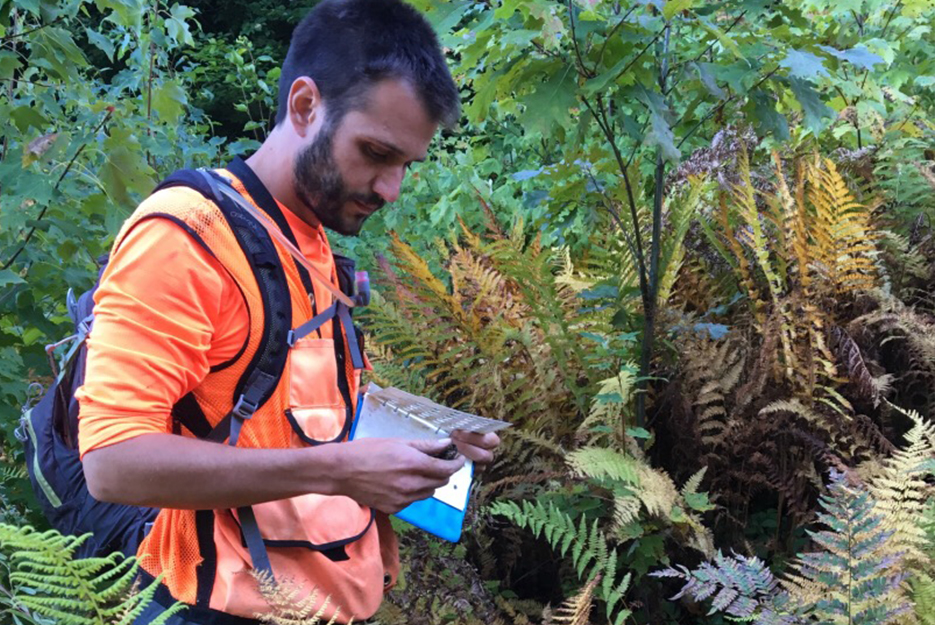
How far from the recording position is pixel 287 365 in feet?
5.60

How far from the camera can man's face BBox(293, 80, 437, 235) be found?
184 centimetres

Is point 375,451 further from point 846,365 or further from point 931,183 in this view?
point 931,183

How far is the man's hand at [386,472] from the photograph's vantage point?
1.62 meters

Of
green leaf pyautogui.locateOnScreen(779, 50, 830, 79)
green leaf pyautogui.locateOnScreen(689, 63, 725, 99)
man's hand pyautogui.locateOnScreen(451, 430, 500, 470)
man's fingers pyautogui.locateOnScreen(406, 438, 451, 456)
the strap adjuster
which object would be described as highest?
green leaf pyautogui.locateOnScreen(779, 50, 830, 79)

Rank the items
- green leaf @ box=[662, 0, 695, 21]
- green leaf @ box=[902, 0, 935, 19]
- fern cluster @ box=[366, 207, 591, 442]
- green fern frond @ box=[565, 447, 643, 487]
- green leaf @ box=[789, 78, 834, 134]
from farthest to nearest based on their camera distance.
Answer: green leaf @ box=[902, 0, 935, 19]
fern cluster @ box=[366, 207, 591, 442]
green leaf @ box=[789, 78, 834, 134]
green fern frond @ box=[565, 447, 643, 487]
green leaf @ box=[662, 0, 695, 21]

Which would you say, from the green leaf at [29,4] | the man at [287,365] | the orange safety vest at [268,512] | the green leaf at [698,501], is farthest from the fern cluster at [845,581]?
the green leaf at [29,4]

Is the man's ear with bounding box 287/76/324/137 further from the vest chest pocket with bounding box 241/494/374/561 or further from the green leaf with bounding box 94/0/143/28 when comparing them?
the green leaf with bounding box 94/0/143/28

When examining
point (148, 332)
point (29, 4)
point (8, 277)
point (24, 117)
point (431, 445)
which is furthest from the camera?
point (24, 117)

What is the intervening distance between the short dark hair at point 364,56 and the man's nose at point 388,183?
0.15 meters

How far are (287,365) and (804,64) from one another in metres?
1.90

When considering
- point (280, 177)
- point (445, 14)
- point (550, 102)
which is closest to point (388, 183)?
point (280, 177)

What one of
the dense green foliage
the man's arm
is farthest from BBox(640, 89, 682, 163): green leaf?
the man's arm

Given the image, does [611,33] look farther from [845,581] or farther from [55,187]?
[55,187]

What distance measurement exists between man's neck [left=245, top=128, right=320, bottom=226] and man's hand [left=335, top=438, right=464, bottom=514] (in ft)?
1.76
